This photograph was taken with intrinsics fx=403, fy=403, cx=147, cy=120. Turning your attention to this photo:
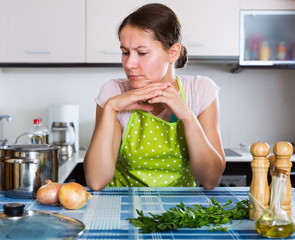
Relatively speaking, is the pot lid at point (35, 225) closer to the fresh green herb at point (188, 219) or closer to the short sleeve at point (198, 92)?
the fresh green herb at point (188, 219)

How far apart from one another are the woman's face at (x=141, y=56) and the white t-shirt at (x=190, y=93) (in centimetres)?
17

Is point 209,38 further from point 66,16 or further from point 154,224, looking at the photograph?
point 154,224

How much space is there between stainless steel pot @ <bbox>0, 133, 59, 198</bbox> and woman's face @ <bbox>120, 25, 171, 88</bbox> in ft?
1.34

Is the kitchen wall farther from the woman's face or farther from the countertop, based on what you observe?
the woman's face

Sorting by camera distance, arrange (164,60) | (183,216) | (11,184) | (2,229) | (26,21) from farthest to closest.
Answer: (26,21), (164,60), (11,184), (183,216), (2,229)

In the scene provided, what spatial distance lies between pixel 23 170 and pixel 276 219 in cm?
67

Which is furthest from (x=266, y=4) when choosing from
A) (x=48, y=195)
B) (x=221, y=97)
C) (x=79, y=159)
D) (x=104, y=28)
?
(x=48, y=195)

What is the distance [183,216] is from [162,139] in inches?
24.7

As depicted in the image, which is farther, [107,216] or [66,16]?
[66,16]

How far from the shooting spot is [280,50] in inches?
107

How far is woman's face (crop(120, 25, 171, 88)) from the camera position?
1.33 meters

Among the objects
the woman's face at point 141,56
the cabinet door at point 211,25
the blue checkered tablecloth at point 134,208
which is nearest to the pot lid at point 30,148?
the blue checkered tablecloth at point 134,208

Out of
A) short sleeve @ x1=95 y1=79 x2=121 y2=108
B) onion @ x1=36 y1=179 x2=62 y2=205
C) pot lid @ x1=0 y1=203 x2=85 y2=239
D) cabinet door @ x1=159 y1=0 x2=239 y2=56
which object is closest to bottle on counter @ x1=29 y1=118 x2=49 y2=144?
short sleeve @ x1=95 y1=79 x2=121 y2=108

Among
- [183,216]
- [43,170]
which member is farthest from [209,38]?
[183,216]
